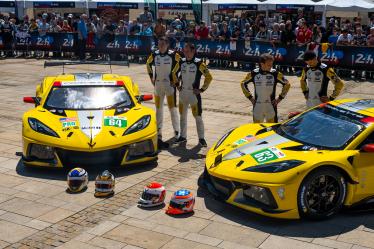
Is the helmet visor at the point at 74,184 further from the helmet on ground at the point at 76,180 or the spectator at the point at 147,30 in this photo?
the spectator at the point at 147,30

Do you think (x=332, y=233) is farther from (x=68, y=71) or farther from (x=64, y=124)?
(x=68, y=71)

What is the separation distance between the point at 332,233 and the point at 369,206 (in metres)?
0.82

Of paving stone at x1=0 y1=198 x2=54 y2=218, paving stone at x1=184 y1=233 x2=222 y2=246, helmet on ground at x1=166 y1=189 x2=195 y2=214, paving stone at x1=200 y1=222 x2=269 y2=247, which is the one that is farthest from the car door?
paving stone at x1=0 y1=198 x2=54 y2=218

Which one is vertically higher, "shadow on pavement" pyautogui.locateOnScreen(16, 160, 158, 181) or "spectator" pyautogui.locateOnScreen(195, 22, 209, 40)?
"spectator" pyautogui.locateOnScreen(195, 22, 209, 40)

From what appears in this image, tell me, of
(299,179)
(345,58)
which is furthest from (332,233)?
(345,58)

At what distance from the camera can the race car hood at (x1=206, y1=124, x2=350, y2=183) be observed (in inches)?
265

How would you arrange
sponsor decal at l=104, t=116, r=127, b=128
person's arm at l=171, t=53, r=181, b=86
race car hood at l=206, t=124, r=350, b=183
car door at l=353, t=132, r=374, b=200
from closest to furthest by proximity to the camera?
race car hood at l=206, t=124, r=350, b=183, car door at l=353, t=132, r=374, b=200, sponsor decal at l=104, t=116, r=127, b=128, person's arm at l=171, t=53, r=181, b=86

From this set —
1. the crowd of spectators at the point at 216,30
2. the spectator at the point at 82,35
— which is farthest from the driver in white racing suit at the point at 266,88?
the spectator at the point at 82,35

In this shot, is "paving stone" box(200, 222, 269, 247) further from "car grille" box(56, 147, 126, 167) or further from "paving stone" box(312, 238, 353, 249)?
"car grille" box(56, 147, 126, 167)

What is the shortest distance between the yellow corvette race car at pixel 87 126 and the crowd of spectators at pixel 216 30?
11.6 metres

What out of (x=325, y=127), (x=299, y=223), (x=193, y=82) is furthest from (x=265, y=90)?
(x=299, y=223)

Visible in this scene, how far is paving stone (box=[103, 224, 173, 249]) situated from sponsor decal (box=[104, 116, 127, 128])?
8.03 ft

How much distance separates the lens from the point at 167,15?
33.3 metres

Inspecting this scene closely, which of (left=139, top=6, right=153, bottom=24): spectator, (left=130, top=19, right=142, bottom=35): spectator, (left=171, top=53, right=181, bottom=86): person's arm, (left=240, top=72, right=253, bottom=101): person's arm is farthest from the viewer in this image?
(left=139, top=6, right=153, bottom=24): spectator
